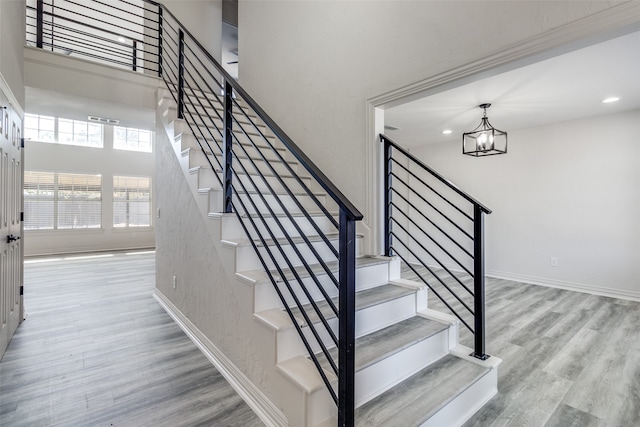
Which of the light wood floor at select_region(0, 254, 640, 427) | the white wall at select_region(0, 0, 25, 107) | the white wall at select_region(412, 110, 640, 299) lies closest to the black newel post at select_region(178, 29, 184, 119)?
the white wall at select_region(0, 0, 25, 107)

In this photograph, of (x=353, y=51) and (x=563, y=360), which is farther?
(x=353, y=51)

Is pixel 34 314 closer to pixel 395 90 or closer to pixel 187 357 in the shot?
pixel 187 357

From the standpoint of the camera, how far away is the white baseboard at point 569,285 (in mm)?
4074

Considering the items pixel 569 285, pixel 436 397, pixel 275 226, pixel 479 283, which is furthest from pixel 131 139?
pixel 569 285

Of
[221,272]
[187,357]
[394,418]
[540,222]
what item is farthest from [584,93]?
[187,357]

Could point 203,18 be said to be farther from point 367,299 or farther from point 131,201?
point 367,299

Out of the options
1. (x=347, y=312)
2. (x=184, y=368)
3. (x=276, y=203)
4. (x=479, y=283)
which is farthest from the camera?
(x=276, y=203)

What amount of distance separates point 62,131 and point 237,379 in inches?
340

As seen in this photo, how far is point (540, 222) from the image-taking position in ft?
15.7

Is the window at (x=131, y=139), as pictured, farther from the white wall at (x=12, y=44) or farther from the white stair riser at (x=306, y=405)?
the white stair riser at (x=306, y=405)

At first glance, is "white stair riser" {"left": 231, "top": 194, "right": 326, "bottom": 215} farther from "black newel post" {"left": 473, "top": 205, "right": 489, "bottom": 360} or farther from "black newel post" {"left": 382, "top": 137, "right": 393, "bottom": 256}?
"black newel post" {"left": 473, "top": 205, "right": 489, "bottom": 360}

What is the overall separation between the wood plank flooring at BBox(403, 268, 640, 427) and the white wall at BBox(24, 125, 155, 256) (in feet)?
26.4

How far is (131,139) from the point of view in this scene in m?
8.49

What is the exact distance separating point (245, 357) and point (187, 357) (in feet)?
2.50
